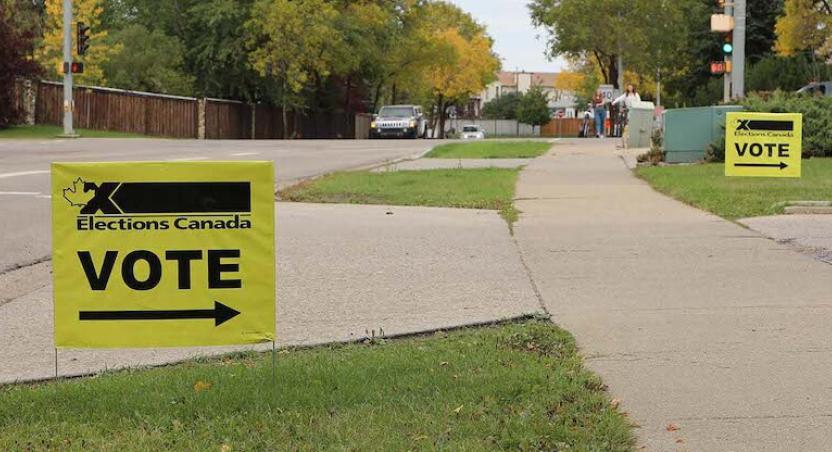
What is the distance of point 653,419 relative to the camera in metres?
4.73

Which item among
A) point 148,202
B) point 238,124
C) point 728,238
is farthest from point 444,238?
point 238,124

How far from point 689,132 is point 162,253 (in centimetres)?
1549

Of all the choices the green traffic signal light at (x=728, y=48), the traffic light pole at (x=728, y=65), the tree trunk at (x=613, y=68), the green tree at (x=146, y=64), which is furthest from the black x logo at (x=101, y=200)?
the tree trunk at (x=613, y=68)

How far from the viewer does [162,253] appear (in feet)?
16.7

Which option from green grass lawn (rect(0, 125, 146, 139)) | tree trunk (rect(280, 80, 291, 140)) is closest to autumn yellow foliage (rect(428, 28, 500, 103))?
tree trunk (rect(280, 80, 291, 140))

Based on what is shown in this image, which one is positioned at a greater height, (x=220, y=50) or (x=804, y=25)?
(x=804, y=25)

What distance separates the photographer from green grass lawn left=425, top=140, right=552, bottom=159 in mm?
23625

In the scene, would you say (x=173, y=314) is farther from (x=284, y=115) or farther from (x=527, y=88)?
(x=527, y=88)

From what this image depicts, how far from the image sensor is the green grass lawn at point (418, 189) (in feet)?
44.7

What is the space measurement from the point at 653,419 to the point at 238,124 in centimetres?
4533

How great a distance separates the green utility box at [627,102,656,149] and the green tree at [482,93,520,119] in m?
78.2

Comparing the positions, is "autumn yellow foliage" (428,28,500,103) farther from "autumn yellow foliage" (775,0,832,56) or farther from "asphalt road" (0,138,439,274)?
"asphalt road" (0,138,439,274)

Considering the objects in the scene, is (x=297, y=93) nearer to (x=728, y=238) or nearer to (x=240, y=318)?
(x=728, y=238)

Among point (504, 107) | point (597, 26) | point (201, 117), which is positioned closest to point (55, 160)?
point (201, 117)
